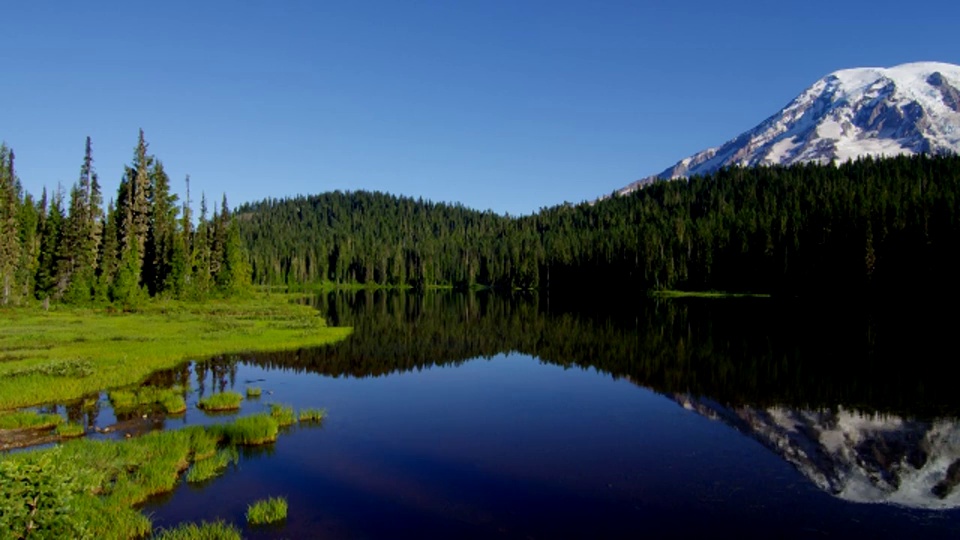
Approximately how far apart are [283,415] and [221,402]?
13.4ft

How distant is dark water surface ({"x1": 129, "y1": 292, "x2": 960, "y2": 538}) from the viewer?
55.9 feet

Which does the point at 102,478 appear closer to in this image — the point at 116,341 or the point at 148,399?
the point at 148,399

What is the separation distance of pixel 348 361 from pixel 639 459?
2854 centimetres

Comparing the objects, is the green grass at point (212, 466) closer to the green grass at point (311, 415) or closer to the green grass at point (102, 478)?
the green grass at point (102, 478)

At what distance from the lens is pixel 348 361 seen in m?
46.5

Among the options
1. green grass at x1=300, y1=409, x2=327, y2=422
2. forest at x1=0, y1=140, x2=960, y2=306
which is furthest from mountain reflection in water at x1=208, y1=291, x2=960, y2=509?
forest at x1=0, y1=140, x2=960, y2=306

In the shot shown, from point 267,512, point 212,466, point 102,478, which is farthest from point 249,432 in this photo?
point 267,512

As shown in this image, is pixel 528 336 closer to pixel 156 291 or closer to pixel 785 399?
pixel 785 399

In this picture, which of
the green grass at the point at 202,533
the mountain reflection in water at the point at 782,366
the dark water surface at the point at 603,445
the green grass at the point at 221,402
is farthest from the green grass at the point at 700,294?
the green grass at the point at 202,533

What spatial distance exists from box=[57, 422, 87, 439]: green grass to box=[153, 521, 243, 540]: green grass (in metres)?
10.9

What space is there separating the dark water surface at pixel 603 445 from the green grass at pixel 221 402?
2.68 feet

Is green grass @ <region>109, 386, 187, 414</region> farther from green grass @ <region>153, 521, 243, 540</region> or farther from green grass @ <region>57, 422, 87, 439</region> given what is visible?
green grass @ <region>153, 521, 243, 540</region>

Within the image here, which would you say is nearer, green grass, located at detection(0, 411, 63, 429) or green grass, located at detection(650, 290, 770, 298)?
green grass, located at detection(0, 411, 63, 429)

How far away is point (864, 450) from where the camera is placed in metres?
23.2
